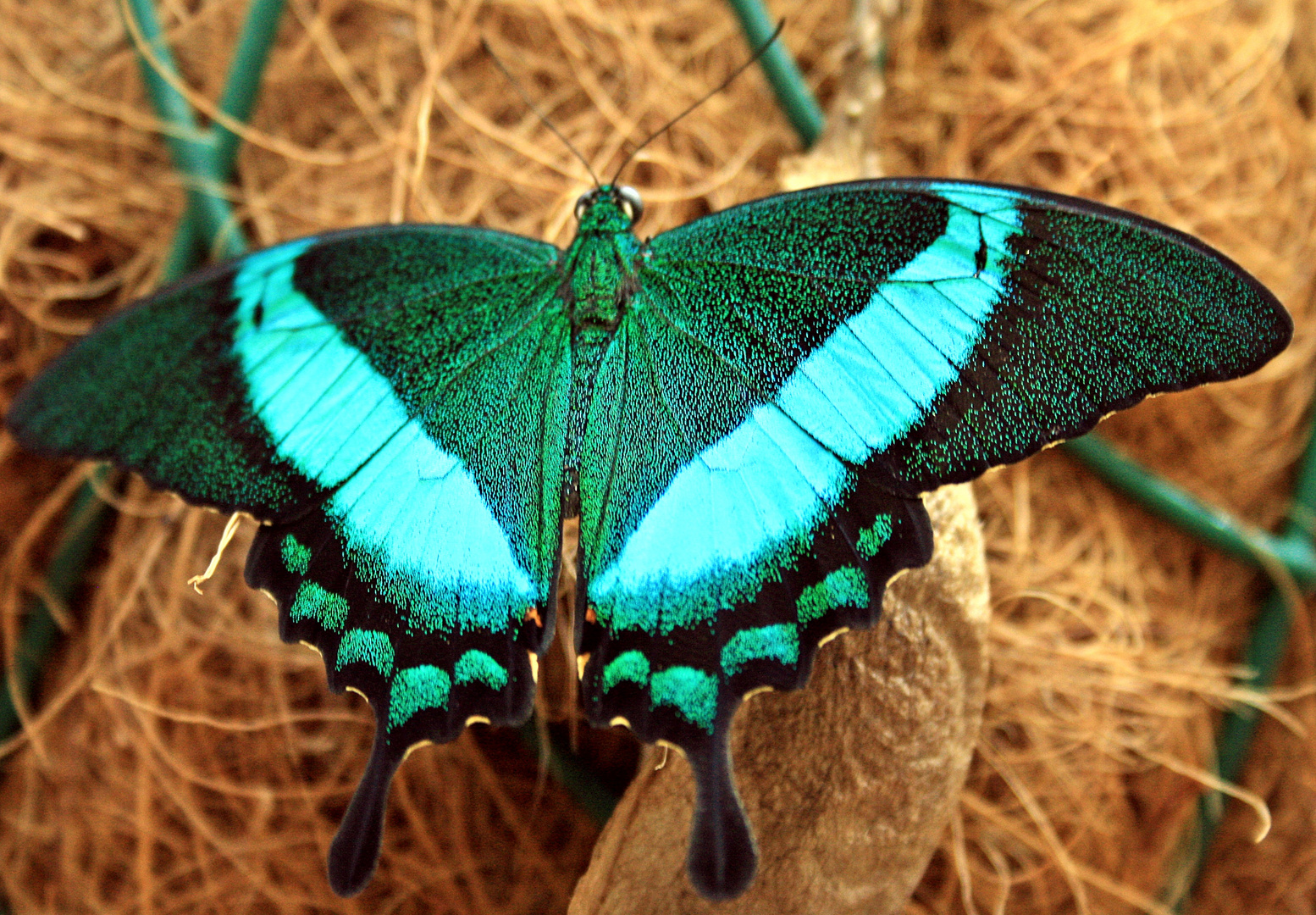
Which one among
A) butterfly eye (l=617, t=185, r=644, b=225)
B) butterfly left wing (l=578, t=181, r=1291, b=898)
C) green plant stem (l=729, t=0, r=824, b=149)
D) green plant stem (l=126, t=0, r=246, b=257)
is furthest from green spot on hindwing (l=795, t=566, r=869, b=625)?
green plant stem (l=126, t=0, r=246, b=257)

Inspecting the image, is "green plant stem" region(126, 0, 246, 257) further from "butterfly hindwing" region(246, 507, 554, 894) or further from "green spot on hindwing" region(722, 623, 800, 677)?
"green spot on hindwing" region(722, 623, 800, 677)

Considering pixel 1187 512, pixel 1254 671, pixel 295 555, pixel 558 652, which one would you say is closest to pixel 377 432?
pixel 295 555

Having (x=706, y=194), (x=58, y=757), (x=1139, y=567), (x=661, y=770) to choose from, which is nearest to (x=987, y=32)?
(x=706, y=194)

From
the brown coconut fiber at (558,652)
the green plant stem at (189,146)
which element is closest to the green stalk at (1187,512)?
the brown coconut fiber at (558,652)

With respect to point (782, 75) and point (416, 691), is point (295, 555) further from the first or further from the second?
point (782, 75)

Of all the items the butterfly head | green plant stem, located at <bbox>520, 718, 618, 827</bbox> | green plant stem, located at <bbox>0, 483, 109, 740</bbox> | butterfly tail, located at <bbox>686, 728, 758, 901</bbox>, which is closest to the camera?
butterfly tail, located at <bbox>686, 728, 758, 901</bbox>

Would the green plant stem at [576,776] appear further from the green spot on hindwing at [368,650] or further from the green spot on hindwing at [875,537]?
the green spot on hindwing at [875,537]

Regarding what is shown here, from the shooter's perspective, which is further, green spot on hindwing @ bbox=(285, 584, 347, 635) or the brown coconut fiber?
the brown coconut fiber
